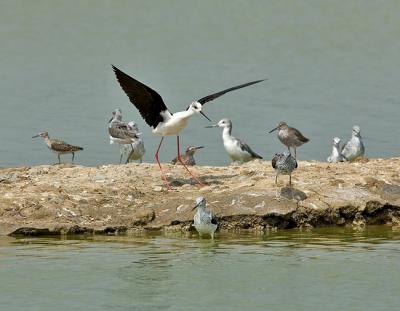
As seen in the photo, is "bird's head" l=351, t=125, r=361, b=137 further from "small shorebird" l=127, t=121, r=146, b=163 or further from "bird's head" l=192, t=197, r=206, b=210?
"bird's head" l=192, t=197, r=206, b=210

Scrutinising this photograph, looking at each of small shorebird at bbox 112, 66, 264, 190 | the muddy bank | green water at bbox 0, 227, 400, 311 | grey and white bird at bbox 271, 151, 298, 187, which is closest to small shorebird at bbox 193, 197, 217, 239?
green water at bbox 0, 227, 400, 311

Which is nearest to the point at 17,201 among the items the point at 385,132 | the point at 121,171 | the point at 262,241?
the point at 121,171

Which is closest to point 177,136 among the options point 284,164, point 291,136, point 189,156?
point 189,156

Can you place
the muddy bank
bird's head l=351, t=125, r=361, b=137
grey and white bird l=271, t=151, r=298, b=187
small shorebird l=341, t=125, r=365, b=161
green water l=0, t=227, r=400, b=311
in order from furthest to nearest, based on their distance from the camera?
1. bird's head l=351, t=125, r=361, b=137
2. small shorebird l=341, t=125, r=365, b=161
3. grey and white bird l=271, t=151, r=298, b=187
4. the muddy bank
5. green water l=0, t=227, r=400, b=311

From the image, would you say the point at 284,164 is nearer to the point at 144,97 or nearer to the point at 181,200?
the point at 181,200

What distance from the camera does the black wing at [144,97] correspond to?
45.5 feet

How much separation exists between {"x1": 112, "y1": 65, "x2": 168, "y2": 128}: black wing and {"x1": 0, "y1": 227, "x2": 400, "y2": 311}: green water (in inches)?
101

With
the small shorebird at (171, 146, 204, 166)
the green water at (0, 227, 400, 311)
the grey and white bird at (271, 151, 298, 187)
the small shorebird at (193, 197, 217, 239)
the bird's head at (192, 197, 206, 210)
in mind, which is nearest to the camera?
the green water at (0, 227, 400, 311)

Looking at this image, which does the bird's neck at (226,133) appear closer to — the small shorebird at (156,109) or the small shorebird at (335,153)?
the small shorebird at (335,153)

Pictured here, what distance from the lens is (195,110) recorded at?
14.5 meters

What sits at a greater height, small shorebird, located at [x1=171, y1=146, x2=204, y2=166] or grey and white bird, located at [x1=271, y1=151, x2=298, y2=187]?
small shorebird, located at [x1=171, y1=146, x2=204, y2=166]

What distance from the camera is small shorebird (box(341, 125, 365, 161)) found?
703 inches

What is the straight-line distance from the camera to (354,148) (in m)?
17.9

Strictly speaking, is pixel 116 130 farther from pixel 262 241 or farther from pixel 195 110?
pixel 262 241
